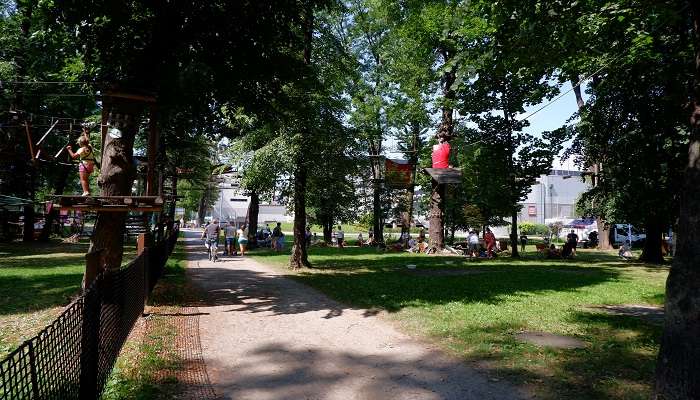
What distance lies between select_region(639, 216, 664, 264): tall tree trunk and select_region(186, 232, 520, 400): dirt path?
17.9 meters

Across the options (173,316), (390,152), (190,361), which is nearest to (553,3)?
(190,361)

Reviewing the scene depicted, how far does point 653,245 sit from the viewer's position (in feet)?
72.1

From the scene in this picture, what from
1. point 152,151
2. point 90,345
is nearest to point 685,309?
point 90,345

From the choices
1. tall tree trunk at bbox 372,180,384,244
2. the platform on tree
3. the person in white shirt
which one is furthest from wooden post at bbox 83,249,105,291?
tall tree trunk at bbox 372,180,384,244

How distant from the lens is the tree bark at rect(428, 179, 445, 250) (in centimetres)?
2530

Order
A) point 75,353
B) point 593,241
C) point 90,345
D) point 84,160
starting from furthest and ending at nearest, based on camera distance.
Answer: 1. point 593,241
2. point 84,160
3. point 90,345
4. point 75,353

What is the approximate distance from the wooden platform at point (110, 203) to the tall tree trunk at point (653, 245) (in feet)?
69.1

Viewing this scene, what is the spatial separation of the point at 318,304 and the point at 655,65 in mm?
14491

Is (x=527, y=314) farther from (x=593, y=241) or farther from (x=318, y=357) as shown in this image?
(x=593, y=241)

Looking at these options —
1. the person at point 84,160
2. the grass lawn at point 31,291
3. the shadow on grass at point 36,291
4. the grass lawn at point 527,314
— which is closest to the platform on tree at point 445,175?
the grass lawn at point 527,314

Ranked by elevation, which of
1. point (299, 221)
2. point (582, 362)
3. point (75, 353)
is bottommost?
point (582, 362)

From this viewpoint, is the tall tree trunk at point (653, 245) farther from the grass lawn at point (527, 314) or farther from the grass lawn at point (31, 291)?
the grass lawn at point (31, 291)

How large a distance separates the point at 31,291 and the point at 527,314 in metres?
11.3

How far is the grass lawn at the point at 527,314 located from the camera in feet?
19.0
